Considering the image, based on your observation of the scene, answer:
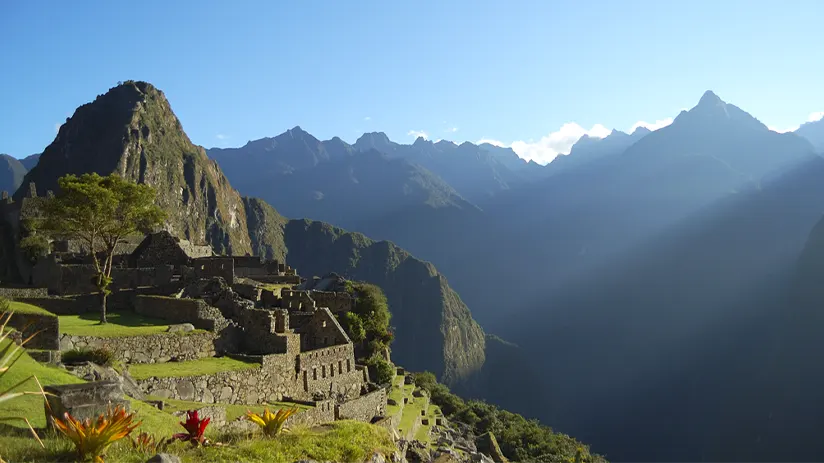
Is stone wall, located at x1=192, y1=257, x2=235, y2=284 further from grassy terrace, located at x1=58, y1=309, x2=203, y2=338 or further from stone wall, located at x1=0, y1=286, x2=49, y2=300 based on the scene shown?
stone wall, located at x1=0, y1=286, x2=49, y2=300

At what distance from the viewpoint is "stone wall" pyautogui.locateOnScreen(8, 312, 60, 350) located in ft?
44.7

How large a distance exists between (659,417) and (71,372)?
523 ft

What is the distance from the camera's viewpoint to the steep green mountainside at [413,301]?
160250mm

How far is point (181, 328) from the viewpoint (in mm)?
18906

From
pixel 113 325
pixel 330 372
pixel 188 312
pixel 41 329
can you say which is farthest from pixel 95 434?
pixel 330 372

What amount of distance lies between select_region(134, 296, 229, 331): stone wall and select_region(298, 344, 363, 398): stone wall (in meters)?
3.47

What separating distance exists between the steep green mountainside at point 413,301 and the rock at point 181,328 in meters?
131

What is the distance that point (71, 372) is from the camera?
12391mm

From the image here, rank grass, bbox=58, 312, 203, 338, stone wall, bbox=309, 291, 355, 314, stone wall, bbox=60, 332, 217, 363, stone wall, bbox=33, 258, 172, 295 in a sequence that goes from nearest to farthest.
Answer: stone wall, bbox=60, 332, 217, 363 → grass, bbox=58, 312, 203, 338 → stone wall, bbox=33, 258, 172, 295 → stone wall, bbox=309, 291, 355, 314

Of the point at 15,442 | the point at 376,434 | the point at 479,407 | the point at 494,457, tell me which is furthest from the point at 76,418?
the point at 479,407

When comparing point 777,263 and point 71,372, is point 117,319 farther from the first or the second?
point 777,263

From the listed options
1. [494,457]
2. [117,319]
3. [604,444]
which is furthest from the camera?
[604,444]

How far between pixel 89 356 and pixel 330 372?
10.8 meters

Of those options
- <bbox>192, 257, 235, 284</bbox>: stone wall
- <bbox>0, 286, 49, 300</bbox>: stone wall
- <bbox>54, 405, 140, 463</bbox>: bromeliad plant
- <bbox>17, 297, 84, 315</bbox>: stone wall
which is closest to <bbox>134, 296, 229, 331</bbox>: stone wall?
<bbox>17, 297, 84, 315</bbox>: stone wall
